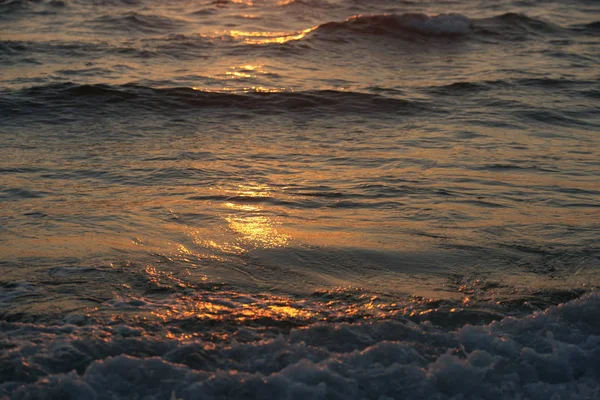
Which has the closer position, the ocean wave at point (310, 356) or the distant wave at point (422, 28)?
the ocean wave at point (310, 356)

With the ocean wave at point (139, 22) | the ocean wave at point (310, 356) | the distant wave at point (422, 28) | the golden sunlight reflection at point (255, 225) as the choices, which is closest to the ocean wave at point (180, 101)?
the golden sunlight reflection at point (255, 225)

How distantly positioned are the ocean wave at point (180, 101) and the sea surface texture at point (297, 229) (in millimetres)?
41

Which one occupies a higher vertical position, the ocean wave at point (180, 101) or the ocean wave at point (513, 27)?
the ocean wave at point (513, 27)

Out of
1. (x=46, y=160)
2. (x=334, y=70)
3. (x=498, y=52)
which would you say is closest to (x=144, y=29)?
(x=334, y=70)

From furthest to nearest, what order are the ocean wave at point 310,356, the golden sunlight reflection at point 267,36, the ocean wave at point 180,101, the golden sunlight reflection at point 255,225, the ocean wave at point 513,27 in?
the ocean wave at point 513,27
the golden sunlight reflection at point 267,36
the ocean wave at point 180,101
the golden sunlight reflection at point 255,225
the ocean wave at point 310,356

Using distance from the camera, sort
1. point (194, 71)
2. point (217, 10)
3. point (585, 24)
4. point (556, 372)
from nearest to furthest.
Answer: point (556, 372) < point (194, 71) < point (585, 24) < point (217, 10)

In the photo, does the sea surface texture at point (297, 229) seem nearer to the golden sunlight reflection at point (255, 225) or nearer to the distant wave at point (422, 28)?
the golden sunlight reflection at point (255, 225)

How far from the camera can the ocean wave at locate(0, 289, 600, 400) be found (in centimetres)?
325

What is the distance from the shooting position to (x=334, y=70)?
422 inches

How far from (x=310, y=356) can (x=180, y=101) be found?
589 centimetres

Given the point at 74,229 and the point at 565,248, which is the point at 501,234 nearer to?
the point at 565,248

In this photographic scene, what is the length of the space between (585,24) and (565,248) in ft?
35.7

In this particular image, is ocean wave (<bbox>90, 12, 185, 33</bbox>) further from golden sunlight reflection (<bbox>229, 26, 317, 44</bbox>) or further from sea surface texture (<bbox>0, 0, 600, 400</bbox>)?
sea surface texture (<bbox>0, 0, 600, 400</bbox>)

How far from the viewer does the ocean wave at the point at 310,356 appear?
3.25 meters
